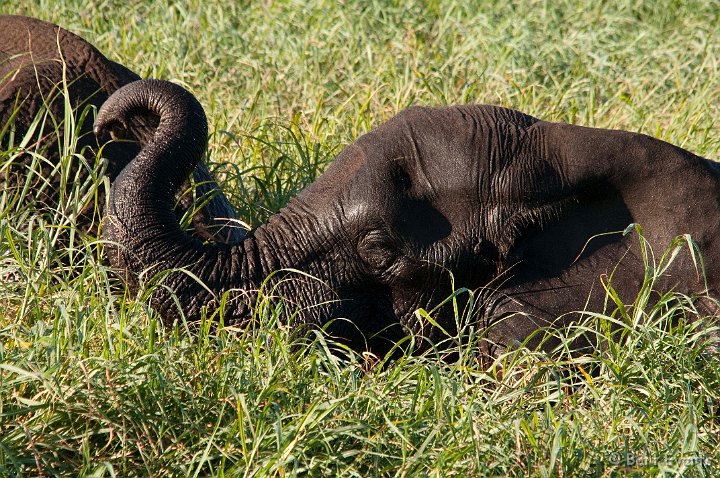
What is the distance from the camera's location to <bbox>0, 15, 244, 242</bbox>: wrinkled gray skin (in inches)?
188

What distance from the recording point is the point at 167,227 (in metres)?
4.11

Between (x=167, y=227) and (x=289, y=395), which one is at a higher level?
(x=167, y=227)

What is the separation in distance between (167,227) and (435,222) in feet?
3.06

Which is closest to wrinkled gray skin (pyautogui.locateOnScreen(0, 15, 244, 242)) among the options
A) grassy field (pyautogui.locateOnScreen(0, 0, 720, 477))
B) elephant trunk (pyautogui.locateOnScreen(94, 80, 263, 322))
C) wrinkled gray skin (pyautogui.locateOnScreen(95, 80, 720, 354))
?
grassy field (pyautogui.locateOnScreen(0, 0, 720, 477))

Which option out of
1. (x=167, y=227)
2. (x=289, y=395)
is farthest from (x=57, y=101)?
(x=289, y=395)

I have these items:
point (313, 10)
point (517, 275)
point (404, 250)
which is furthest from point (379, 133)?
point (313, 10)

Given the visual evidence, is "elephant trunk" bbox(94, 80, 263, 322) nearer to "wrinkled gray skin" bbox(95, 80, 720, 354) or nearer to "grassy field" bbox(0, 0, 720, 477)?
"wrinkled gray skin" bbox(95, 80, 720, 354)

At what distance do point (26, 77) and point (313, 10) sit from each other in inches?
155

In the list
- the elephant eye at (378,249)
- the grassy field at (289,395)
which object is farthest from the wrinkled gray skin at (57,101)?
the elephant eye at (378,249)

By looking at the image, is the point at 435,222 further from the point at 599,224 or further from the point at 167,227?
the point at 167,227

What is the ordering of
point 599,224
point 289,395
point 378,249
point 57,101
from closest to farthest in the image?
point 289,395 < point 378,249 < point 599,224 < point 57,101

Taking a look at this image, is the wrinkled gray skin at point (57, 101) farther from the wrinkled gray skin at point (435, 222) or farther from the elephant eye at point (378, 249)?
the elephant eye at point (378, 249)

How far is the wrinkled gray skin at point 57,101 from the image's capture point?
478cm

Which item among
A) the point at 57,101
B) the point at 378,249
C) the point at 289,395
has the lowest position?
the point at 289,395
